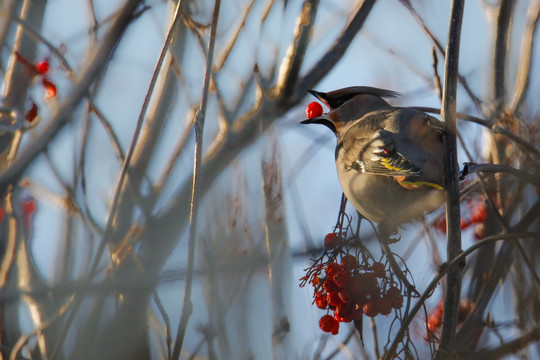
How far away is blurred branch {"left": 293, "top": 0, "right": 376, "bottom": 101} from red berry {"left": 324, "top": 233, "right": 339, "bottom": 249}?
677mm

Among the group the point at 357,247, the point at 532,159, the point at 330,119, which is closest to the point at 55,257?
the point at 357,247

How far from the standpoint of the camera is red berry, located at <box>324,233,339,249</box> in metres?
2.60

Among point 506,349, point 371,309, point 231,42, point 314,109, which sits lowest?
point 506,349

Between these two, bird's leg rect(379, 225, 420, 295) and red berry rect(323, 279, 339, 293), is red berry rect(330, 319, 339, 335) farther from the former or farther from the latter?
bird's leg rect(379, 225, 420, 295)

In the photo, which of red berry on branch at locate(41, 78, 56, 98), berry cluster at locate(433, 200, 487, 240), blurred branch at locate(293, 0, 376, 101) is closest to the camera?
blurred branch at locate(293, 0, 376, 101)

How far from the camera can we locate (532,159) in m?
2.53

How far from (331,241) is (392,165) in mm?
436

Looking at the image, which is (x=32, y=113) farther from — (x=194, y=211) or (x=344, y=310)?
(x=344, y=310)

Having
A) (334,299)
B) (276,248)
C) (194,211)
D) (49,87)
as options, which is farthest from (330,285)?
(49,87)

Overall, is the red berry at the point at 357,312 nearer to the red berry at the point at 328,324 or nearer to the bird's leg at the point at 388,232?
the red berry at the point at 328,324

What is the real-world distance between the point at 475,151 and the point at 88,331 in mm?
1858

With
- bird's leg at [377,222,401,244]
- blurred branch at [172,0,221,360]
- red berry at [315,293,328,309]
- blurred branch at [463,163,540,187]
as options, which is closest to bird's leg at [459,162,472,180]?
blurred branch at [463,163,540,187]

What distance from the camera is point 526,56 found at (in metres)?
3.36

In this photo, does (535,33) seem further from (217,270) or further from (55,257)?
(55,257)
